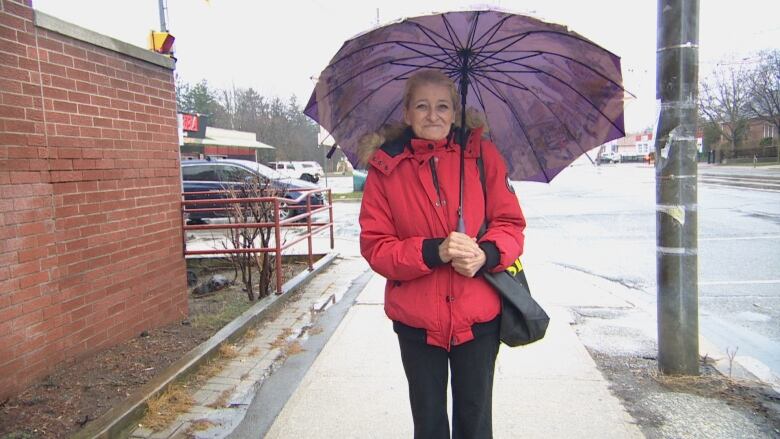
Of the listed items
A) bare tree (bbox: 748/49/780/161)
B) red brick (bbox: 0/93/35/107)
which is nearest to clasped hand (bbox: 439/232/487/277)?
red brick (bbox: 0/93/35/107)

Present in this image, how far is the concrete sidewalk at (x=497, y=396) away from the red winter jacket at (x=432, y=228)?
1234mm

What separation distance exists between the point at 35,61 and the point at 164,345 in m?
2.19

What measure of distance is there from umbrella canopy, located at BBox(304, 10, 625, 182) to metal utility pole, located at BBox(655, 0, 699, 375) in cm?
108

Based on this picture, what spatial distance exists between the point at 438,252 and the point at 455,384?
23.4 inches

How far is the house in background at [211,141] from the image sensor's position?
3209cm

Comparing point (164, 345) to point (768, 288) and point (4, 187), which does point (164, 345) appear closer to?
→ point (4, 187)

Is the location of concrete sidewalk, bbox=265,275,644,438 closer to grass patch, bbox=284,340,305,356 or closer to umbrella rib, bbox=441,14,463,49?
grass patch, bbox=284,340,305,356

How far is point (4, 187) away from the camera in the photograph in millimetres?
3084

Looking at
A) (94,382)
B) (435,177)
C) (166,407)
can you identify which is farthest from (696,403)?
(94,382)

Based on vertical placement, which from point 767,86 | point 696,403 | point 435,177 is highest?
point 767,86

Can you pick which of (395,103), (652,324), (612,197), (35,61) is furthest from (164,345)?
(612,197)

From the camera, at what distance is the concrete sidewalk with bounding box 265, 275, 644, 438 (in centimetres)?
299

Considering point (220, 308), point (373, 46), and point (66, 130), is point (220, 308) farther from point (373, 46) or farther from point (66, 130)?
point (373, 46)

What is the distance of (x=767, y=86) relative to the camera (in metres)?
48.6
